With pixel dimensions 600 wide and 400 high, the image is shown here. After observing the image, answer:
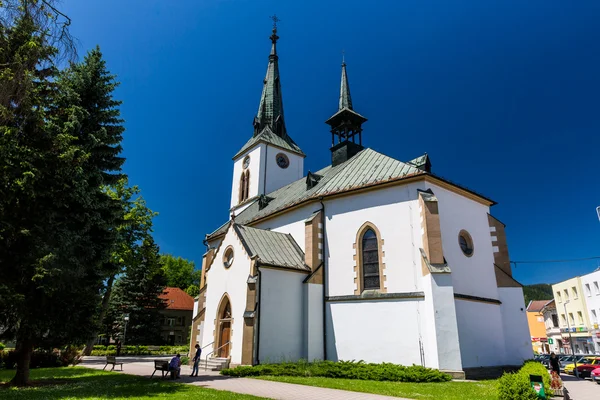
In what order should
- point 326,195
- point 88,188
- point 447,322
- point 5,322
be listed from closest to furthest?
1. point 5,322
2. point 88,188
3. point 447,322
4. point 326,195

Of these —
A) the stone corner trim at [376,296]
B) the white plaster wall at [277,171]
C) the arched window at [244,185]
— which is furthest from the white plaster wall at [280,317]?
the arched window at [244,185]

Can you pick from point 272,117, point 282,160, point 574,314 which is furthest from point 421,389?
point 574,314

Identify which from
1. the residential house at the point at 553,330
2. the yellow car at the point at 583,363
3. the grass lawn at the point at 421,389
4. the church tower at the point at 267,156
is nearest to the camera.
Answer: the grass lawn at the point at 421,389

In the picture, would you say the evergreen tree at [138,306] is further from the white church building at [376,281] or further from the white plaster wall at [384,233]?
the white plaster wall at [384,233]

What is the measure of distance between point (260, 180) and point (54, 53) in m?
25.7

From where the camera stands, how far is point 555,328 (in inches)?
2117

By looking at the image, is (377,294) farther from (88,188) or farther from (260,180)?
(260,180)

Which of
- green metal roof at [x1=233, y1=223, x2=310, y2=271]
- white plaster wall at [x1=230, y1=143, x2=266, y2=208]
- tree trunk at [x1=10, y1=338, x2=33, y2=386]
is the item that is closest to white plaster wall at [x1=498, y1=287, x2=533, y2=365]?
green metal roof at [x1=233, y1=223, x2=310, y2=271]

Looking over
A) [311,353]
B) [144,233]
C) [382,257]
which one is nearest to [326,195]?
[382,257]

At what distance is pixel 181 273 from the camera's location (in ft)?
212

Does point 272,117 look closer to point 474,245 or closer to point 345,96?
point 345,96

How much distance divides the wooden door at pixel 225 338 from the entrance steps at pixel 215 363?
1.27 ft

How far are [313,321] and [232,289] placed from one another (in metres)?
4.38

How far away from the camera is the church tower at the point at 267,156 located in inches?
1308
